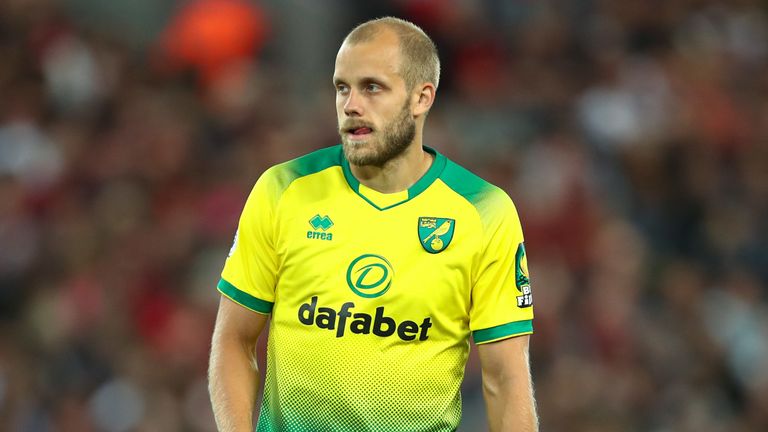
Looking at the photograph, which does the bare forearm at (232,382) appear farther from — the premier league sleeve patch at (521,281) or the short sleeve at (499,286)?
the premier league sleeve patch at (521,281)

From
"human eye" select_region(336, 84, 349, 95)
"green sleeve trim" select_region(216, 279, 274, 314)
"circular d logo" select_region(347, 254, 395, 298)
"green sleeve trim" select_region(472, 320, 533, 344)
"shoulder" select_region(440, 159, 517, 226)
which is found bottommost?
"green sleeve trim" select_region(472, 320, 533, 344)

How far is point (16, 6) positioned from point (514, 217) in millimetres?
7440

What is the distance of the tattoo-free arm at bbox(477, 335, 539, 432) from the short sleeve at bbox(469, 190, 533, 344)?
45 mm

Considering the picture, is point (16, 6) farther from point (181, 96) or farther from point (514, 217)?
point (514, 217)

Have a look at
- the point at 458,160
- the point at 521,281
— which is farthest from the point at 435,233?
the point at 458,160

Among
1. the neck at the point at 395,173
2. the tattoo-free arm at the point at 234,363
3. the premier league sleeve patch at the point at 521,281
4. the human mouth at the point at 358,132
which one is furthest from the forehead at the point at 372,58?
the tattoo-free arm at the point at 234,363

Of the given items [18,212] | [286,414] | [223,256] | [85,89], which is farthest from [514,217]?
[85,89]

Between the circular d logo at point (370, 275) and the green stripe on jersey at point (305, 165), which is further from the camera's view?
the green stripe on jersey at point (305, 165)

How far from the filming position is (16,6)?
36.6 ft

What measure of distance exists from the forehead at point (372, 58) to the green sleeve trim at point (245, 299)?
2.79ft

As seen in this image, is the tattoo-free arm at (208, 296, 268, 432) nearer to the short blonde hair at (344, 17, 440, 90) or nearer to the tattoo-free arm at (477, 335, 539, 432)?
the tattoo-free arm at (477, 335, 539, 432)

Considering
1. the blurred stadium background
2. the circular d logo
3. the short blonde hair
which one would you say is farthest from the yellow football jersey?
the blurred stadium background

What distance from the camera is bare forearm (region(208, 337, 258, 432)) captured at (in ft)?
15.5

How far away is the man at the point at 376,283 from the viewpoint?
4672 mm
